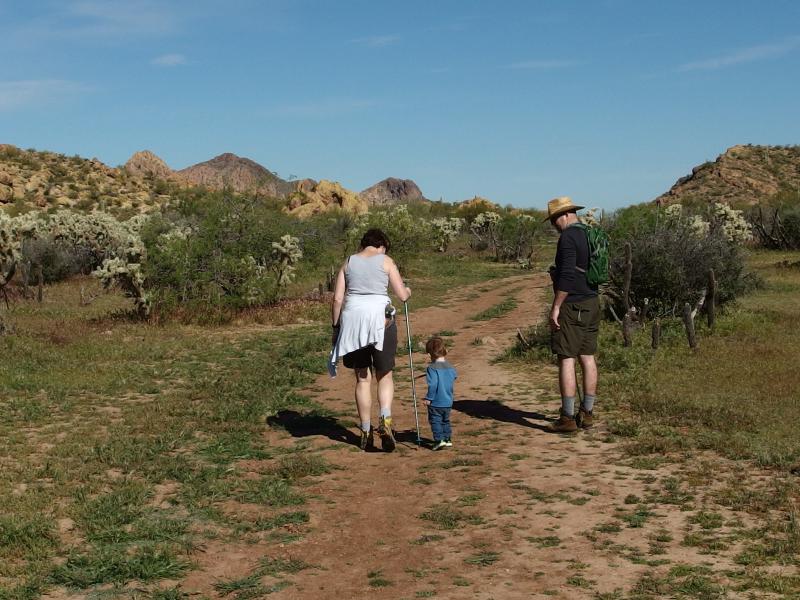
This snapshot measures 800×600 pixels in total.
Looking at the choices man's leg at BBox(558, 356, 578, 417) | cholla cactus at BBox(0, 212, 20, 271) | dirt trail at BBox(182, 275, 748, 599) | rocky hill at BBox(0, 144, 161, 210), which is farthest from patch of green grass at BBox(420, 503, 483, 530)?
rocky hill at BBox(0, 144, 161, 210)

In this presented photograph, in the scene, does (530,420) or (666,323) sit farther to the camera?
(666,323)

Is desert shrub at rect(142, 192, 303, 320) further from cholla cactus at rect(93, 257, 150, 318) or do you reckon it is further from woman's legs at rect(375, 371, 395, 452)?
woman's legs at rect(375, 371, 395, 452)

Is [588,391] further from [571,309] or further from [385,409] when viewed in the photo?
[385,409]

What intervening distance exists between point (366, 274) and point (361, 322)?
1.51ft

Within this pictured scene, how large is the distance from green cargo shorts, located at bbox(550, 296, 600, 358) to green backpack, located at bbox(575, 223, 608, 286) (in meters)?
Result: 0.21

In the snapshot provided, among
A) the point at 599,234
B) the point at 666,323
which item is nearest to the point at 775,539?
the point at 599,234

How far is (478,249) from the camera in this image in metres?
53.4

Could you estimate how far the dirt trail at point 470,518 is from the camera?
5102 millimetres

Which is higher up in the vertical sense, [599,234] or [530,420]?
[599,234]

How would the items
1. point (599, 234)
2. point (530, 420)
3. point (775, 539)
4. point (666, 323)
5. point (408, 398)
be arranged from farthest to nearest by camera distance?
point (666, 323) < point (408, 398) < point (530, 420) < point (599, 234) < point (775, 539)

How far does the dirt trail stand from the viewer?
5.10m

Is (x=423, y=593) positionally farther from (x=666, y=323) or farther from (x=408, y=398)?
(x=666, y=323)

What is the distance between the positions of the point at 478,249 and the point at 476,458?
45.9 meters

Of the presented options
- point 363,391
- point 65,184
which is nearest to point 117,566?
point 363,391
